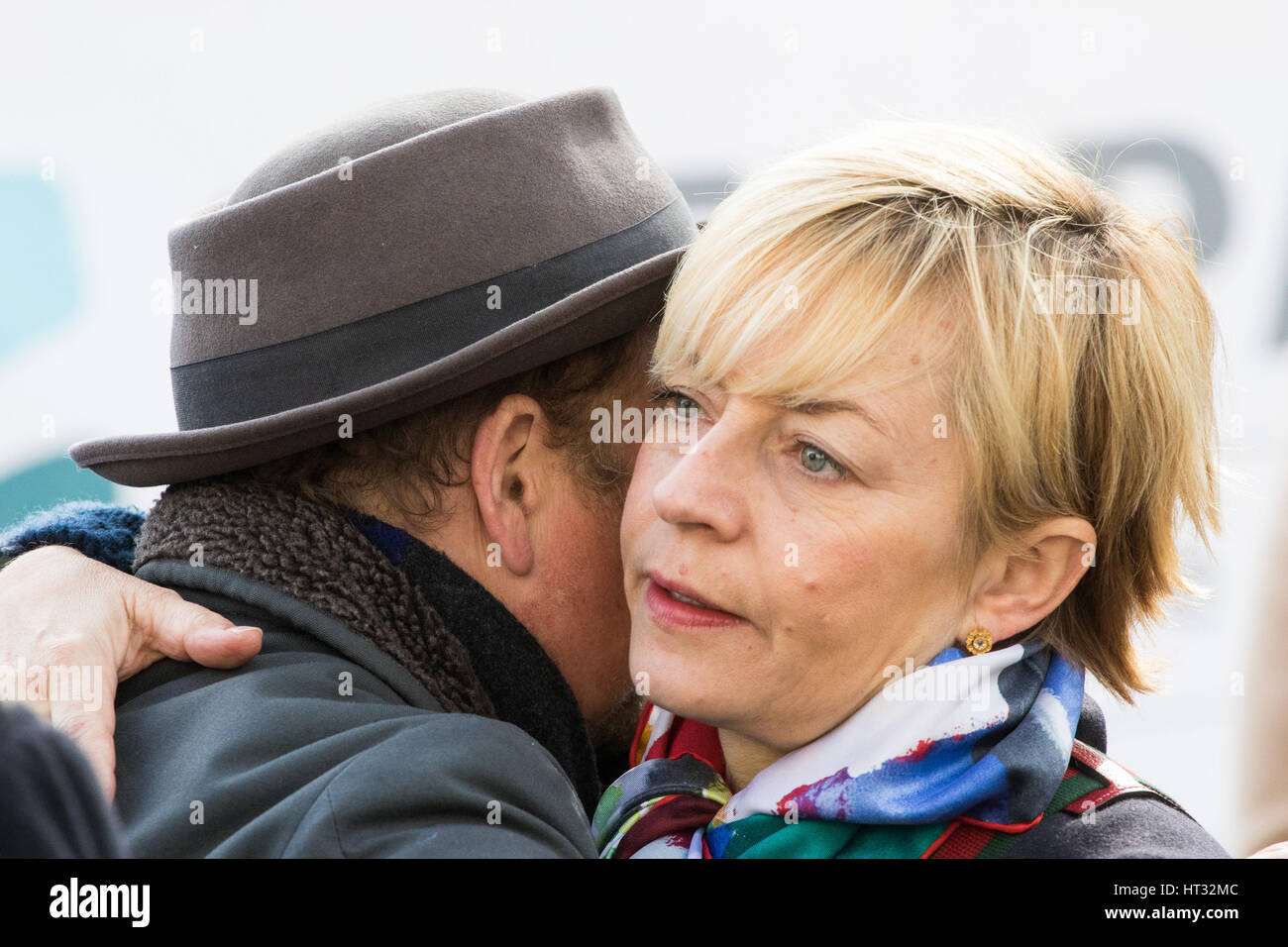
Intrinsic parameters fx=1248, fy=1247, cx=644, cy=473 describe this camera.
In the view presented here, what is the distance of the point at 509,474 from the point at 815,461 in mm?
567

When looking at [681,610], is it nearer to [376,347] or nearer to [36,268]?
[376,347]

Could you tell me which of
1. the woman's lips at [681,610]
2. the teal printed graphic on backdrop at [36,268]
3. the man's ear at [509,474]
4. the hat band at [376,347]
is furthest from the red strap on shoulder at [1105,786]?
the teal printed graphic on backdrop at [36,268]

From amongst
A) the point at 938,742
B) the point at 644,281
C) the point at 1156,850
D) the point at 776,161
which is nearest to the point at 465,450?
the point at 644,281

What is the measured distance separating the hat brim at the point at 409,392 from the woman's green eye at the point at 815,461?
1.37ft

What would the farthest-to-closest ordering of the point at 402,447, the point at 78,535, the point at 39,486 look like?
the point at 39,486 < the point at 78,535 < the point at 402,447

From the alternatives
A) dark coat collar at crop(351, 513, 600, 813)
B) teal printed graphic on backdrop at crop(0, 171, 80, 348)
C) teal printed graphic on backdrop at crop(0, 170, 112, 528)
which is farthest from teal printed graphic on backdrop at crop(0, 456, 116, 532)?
dark coat collar at crop(351, 513, 600, 813)

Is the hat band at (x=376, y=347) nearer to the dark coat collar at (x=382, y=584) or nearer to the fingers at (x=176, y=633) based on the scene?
the dark coat collar at (x=382, y=584)

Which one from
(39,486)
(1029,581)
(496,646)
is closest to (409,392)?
(496,646)

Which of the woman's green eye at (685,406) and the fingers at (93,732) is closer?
the fingers at (93,732)

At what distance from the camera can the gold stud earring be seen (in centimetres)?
190

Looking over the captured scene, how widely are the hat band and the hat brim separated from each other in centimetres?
4

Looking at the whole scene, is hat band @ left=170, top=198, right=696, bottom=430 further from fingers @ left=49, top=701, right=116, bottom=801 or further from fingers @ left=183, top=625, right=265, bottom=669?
fingers @ left=49, top=701, right=116, bottom=801

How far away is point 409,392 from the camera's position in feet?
6.32

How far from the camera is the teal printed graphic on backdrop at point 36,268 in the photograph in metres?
5.86
